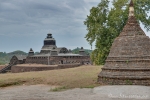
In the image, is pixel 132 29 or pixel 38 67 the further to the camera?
pixel 38 67

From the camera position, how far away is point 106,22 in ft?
109

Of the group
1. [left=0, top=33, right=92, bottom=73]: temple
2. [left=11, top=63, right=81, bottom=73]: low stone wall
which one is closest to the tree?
[left=11, top=63, right=81, bottom=73]: low stone wall

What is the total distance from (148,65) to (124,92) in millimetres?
3829

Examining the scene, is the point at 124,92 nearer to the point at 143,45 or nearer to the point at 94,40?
the point at 143,45

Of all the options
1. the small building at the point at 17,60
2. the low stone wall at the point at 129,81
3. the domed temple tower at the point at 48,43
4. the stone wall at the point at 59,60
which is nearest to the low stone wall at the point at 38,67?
the stone wall at the point at 59,60

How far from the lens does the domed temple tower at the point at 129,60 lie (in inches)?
566

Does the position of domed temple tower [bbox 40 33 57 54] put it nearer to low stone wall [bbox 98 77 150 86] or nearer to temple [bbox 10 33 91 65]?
temple [bbox 10 33 91 65]

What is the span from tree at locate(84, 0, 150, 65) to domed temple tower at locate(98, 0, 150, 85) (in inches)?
600

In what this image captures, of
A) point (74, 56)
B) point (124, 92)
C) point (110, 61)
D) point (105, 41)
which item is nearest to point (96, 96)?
point (124, 92)

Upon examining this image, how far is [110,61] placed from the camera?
15.7m

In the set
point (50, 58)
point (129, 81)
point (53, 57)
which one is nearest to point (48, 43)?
point (53, 57)

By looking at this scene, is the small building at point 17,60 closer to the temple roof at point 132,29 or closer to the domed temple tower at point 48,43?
the domed temple tower at point 48,43

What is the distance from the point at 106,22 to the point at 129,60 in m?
19.0

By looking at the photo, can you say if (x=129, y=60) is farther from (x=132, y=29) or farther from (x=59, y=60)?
(x=59, y=60)
